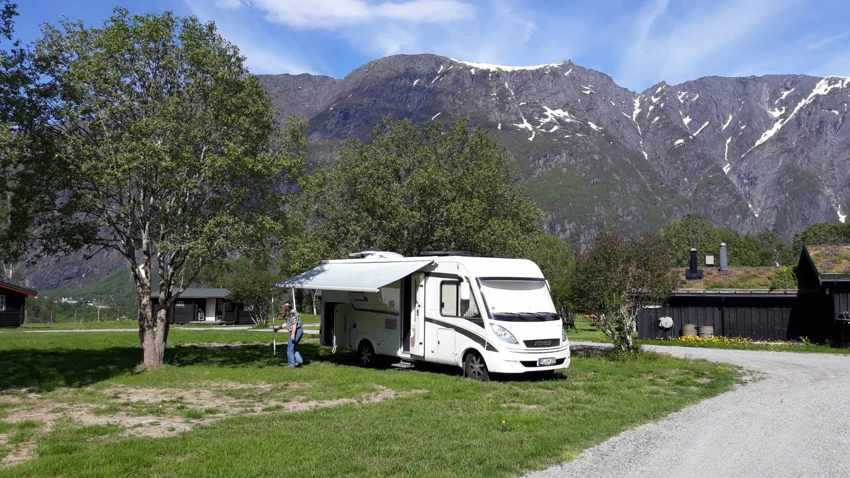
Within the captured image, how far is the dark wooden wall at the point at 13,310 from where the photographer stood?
42.8 m

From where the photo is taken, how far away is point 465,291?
13.9 meters

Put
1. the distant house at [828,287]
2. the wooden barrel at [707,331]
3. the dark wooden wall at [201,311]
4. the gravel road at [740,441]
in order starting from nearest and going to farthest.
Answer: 1. the gravel road at [740,441]
2. the distant house at [828,287]
3. the wooden barrel at [707,331]
4. the dark wooden wall at [201,311]

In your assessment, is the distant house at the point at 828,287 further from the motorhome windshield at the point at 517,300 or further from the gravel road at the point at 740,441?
the motorhome windshield at the point at 517,300

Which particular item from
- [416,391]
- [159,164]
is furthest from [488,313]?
[159,164]

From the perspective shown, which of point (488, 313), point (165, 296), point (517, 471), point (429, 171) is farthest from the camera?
point (429, 171)

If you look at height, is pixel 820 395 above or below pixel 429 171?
below

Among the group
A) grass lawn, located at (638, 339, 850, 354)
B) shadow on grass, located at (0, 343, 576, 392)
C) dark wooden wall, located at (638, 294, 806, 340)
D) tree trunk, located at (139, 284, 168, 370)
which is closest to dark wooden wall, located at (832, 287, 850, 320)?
grass lawn, located at (638, 339, 850, 354)

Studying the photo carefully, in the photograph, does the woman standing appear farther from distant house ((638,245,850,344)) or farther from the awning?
distant house ((638,245,850,344))

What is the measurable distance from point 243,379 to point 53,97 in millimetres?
7504

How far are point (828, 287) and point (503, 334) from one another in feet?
55.9

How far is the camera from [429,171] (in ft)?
66.1

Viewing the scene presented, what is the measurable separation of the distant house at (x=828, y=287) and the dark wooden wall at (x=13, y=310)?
149 feet

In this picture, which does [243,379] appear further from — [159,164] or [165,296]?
[159,164]

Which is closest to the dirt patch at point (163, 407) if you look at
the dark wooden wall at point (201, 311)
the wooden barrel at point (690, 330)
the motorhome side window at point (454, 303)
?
the motorhome side window at point (454, 303)
